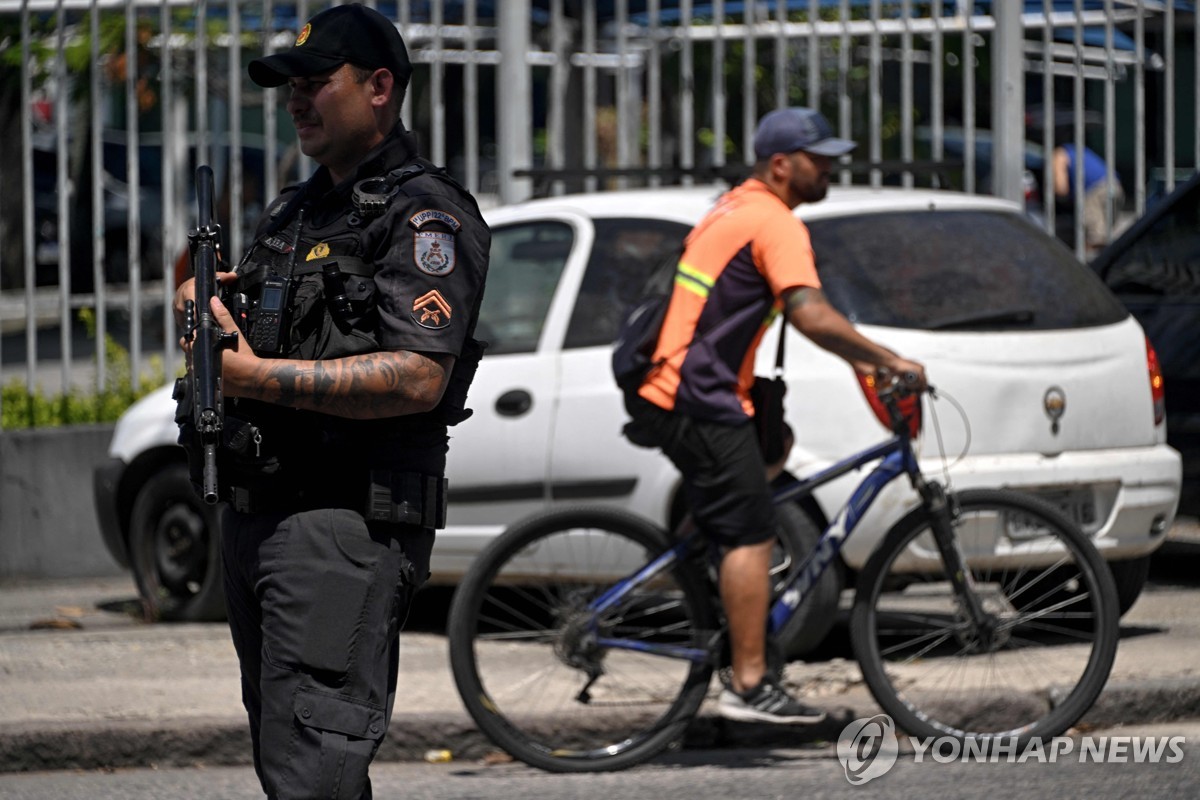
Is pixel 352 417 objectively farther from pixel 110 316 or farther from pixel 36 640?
pixel 110 316

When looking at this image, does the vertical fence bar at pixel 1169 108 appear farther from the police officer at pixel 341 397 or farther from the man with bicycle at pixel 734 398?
the police officer at pixel 341 397

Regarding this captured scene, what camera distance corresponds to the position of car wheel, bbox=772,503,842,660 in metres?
5.89

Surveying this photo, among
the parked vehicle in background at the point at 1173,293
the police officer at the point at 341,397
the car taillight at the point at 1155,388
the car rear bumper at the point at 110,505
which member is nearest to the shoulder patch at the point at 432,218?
the police officer at the point at 341,397

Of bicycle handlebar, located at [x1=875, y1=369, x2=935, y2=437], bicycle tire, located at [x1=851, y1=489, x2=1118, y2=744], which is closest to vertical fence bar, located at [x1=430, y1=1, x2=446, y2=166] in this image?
bicycle handlebar, located at [x1=875, y1=369, x2=935, y2=437]

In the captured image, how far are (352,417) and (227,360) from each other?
231mm

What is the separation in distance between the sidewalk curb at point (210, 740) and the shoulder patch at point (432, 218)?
2.70 meters

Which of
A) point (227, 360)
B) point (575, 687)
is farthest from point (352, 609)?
point (575, 687)

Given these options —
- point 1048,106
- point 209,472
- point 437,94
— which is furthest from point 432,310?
point 1048,106

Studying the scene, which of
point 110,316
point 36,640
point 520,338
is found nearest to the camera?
point 520,338

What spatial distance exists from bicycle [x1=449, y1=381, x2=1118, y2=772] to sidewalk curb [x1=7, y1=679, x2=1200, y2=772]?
22 centimetres

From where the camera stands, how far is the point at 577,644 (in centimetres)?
546

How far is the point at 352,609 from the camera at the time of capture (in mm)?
3293

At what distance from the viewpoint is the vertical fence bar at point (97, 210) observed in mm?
8609

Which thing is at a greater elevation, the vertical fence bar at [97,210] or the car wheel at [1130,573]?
the vertical fence bar at [97,210]
